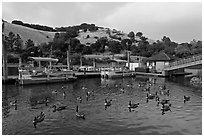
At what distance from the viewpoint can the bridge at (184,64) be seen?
52.6 m

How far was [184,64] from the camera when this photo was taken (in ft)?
181

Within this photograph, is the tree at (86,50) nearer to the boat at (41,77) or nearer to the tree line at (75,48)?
the tree line at (75,48)

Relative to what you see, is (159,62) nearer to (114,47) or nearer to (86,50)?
(86,50)

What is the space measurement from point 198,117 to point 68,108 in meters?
12.0

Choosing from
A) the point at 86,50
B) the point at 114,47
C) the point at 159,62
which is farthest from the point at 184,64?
the point at 114,47

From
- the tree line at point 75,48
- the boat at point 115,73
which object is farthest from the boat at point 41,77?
the tree line at point 75,48

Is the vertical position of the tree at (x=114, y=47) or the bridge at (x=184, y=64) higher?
the tree at (x=114, y=47)

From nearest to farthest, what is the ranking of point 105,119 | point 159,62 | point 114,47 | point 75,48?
point 105,119
point 159,62
point 75,48
point 114,47

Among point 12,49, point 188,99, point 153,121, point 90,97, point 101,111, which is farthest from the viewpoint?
point 12,49

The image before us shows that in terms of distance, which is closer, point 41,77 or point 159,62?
point 41,77

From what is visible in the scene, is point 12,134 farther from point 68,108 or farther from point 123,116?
point 123,116

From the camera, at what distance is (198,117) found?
64.3ft

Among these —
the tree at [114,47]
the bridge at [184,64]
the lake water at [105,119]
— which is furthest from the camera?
the tree at [114,47]

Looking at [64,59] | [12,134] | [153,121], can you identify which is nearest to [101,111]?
[153,121]
